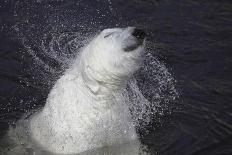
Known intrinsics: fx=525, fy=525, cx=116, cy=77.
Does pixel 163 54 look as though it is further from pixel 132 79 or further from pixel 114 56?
pixel 114 56

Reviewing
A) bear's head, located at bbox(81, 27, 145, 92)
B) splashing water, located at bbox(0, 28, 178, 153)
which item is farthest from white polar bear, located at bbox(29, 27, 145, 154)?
splashing water, located at bbox(0, 28, 178, 153)

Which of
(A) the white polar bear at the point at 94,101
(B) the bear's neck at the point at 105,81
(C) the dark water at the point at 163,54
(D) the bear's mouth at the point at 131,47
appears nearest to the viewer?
(D) the bear's mouth at the point at 131,47

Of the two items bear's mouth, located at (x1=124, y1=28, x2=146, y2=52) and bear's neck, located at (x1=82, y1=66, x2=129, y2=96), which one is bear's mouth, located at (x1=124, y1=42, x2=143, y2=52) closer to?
bear's mouth, located at (x1=124, y1=28, x2=146, y2=52)

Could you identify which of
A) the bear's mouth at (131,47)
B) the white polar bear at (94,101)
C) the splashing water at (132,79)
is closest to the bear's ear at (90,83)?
the white polar bear at (94,101)

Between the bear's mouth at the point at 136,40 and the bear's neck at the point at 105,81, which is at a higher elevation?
the bear's mouth at the point at 136,40

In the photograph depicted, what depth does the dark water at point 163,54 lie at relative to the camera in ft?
25.9

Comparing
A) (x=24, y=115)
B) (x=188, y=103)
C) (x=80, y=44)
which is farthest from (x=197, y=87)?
(x=24, y=115)

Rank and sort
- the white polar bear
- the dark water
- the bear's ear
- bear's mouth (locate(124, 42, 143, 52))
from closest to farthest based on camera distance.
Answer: bear's mouth (locate(124, 42, 143, 52)) < the white polar bear < the bear's ear < the dark water

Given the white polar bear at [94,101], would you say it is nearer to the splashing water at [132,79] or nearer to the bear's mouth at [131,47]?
the bear's mouth at [131,47]

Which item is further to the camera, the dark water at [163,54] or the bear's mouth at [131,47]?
the dark water at [163,54]

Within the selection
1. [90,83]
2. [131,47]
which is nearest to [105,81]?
[90,83]

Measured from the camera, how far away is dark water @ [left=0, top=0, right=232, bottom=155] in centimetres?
790

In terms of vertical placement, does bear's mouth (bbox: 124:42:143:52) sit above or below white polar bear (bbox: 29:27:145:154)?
above

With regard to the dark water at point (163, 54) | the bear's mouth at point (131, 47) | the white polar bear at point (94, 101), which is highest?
the bear's mouth at point (131, 47)
